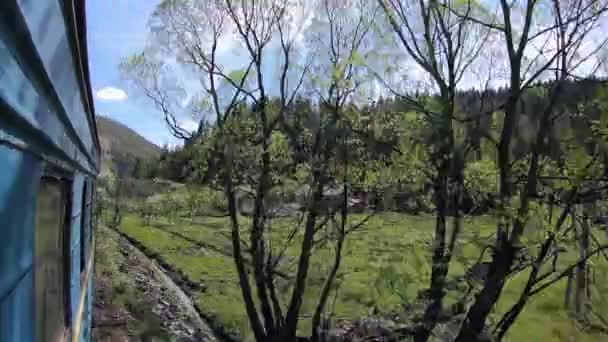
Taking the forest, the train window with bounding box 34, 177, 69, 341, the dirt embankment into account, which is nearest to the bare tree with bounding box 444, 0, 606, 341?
the forest

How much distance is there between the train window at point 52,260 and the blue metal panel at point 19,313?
0.20 metres

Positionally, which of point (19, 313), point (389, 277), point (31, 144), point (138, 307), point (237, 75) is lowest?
point (138, 307)

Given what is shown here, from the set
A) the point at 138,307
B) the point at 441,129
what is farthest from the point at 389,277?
the point at 138,307

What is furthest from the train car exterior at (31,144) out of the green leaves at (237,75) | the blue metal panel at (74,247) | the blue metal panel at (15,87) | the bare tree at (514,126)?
the green leaves at (237,75)

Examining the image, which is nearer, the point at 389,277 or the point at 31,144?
the point at 31,144

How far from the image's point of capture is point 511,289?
730cm

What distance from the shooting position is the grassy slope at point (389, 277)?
5699mm

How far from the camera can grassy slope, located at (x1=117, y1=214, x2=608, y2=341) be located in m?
5.70

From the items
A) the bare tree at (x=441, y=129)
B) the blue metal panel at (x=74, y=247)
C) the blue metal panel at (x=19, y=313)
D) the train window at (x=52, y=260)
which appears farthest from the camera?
the bare tree at (x=441, y=129)

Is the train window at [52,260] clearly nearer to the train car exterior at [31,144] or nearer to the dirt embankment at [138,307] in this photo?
the train car exterior at [31,144]

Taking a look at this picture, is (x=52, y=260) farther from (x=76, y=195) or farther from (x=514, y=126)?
(x=514, y=126)

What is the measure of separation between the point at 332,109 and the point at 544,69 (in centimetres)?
403

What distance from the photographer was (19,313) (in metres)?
0.91

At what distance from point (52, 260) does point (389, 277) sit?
3.85m
